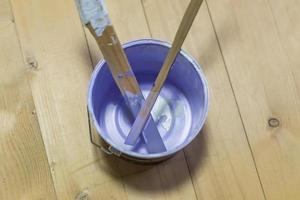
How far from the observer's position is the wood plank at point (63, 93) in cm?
87

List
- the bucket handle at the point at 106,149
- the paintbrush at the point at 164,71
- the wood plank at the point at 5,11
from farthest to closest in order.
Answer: the wood plank at the point at 5,11 → the bucket handle at the point at 106,149 → the paintbrush at the point at 164,71

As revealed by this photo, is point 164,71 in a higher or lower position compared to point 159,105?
higher

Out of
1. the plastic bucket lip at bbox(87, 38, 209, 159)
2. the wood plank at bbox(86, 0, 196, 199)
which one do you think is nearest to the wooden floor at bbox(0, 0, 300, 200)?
the wood plank at bbox(86, 0, 196, 199)

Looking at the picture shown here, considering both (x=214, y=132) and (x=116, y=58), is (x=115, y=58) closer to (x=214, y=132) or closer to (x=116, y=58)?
(x=116, y=58)

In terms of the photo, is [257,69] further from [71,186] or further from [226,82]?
[71,186]

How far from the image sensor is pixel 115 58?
0.74 m

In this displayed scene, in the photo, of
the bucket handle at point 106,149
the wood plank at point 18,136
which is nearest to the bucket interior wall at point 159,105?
the bucket handle at point 106,149

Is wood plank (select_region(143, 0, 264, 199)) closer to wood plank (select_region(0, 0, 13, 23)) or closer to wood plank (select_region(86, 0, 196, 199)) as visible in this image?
wood plank (select_region(86, 0, 196, 199))

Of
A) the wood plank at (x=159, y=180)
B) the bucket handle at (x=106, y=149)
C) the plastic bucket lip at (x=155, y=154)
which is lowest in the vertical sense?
the wood plank at (x=159, y=180)

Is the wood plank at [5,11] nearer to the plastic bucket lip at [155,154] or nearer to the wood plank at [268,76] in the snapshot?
the plastic bucket lip at [155,154]

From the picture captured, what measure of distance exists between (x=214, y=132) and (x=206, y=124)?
2 cm

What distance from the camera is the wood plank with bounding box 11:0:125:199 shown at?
87 cm

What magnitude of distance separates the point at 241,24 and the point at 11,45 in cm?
44

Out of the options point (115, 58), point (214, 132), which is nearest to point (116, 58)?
point (115, 58)
